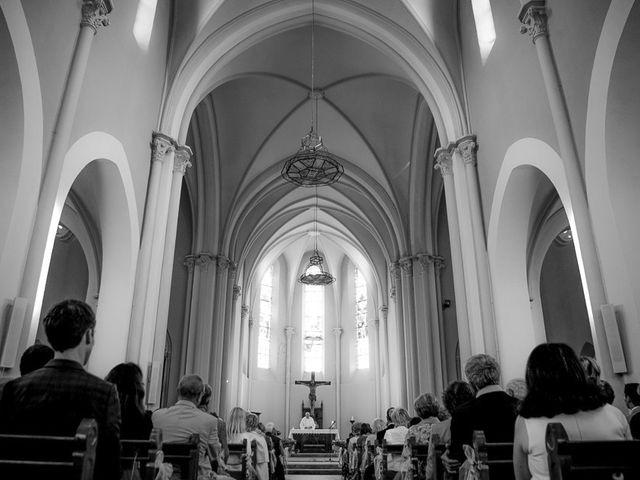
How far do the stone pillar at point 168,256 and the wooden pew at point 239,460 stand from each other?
2.62 metres

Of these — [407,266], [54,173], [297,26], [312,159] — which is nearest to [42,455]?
[54,173]

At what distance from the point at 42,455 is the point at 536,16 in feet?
23.2

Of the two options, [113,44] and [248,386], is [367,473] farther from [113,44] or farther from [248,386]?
[248,386]

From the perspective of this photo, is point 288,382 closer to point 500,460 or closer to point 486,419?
point 486,419

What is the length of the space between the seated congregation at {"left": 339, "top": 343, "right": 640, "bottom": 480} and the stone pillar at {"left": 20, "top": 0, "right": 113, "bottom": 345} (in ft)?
13.2

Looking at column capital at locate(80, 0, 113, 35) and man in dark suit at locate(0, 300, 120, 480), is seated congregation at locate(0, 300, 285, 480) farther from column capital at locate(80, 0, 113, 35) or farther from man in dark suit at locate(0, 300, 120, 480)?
column capital at locate(80, 0, 113, 35)

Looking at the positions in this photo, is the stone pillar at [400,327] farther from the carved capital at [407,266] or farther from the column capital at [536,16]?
the column capital at [536,16]

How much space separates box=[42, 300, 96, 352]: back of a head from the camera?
2.45 meters

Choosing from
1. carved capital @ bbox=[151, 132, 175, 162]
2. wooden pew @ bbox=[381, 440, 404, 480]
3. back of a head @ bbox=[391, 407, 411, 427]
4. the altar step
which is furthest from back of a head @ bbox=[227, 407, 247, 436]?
the altar step

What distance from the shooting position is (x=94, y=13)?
6.40m

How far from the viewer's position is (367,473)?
9.39m

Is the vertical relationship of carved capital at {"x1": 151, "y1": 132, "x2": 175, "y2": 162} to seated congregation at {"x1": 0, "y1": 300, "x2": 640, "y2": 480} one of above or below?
above

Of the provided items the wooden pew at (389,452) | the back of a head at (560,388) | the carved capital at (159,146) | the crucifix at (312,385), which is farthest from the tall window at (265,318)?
the back of a head at (560,388)

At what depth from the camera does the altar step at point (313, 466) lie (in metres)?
16.3
